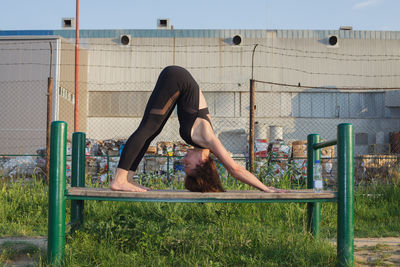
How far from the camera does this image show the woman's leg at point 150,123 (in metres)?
3.18

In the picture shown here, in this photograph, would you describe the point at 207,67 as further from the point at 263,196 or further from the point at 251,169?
the point at 263,196

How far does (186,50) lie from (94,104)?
6768mm

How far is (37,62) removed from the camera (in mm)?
20484

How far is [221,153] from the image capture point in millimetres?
2980

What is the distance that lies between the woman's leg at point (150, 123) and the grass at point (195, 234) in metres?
0.56

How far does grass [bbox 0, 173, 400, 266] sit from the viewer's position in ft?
10.2

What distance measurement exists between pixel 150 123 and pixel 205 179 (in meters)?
0.65

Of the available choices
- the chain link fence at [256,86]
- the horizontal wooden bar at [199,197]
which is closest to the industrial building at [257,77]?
the chain link fence at [256,86]

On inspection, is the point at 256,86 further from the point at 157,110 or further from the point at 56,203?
the point at 56,203

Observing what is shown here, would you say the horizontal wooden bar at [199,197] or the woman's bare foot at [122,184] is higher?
the woman's bare foot at [122,184]

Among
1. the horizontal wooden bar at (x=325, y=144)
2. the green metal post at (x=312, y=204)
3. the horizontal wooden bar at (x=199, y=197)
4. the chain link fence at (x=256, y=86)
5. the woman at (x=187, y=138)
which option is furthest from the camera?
the chain link fence at (x=256, y=86)

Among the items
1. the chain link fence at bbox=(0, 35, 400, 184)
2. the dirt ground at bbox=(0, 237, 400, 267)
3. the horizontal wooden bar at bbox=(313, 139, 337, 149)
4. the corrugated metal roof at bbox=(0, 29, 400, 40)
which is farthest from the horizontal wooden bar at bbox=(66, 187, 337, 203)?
the corrugated metal roof at bbox=(0, 29, 400, 40)

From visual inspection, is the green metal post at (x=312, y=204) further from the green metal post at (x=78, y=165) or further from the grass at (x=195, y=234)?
the green metal post at (x=78, y=165)

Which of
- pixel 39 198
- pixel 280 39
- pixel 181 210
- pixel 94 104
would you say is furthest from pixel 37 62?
pixel 181 210
